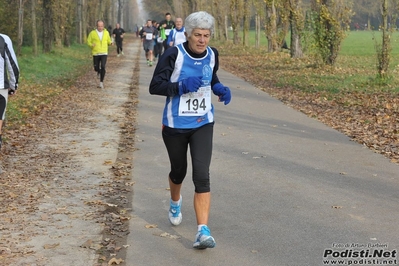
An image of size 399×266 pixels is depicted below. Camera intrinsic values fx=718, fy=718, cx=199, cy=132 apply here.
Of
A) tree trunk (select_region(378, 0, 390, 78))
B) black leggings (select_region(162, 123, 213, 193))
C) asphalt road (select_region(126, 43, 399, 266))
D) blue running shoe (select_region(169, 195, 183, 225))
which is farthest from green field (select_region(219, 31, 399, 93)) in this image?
black leggings (select_region(162, 123, 213, 193))

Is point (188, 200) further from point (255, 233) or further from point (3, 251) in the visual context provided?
point (3, 251)

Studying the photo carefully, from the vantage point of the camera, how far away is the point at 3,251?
18.1 feet

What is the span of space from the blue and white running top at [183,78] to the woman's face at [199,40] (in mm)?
79

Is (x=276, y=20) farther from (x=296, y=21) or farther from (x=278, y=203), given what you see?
(x=278, y=203)

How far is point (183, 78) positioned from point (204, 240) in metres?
1.31

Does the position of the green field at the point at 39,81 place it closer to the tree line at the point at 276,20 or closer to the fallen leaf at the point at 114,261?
the tree line at the point at 276,20

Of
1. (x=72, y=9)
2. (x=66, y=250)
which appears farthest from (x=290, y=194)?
(x=72, y=9)

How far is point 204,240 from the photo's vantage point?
5496 mm

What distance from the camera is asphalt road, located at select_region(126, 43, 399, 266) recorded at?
5.46 m

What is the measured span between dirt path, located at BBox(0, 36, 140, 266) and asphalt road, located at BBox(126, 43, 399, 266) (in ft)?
0.74

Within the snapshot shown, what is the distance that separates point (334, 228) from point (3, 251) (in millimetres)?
2716

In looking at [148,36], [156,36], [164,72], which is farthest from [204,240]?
[156,36]

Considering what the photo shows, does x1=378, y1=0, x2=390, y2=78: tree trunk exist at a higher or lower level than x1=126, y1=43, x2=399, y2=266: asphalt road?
higher

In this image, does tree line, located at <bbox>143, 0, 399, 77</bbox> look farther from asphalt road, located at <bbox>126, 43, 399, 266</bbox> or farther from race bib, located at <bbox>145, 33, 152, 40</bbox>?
asphalt road, located at <bbox>126, 43, 399, 266</bbox>
